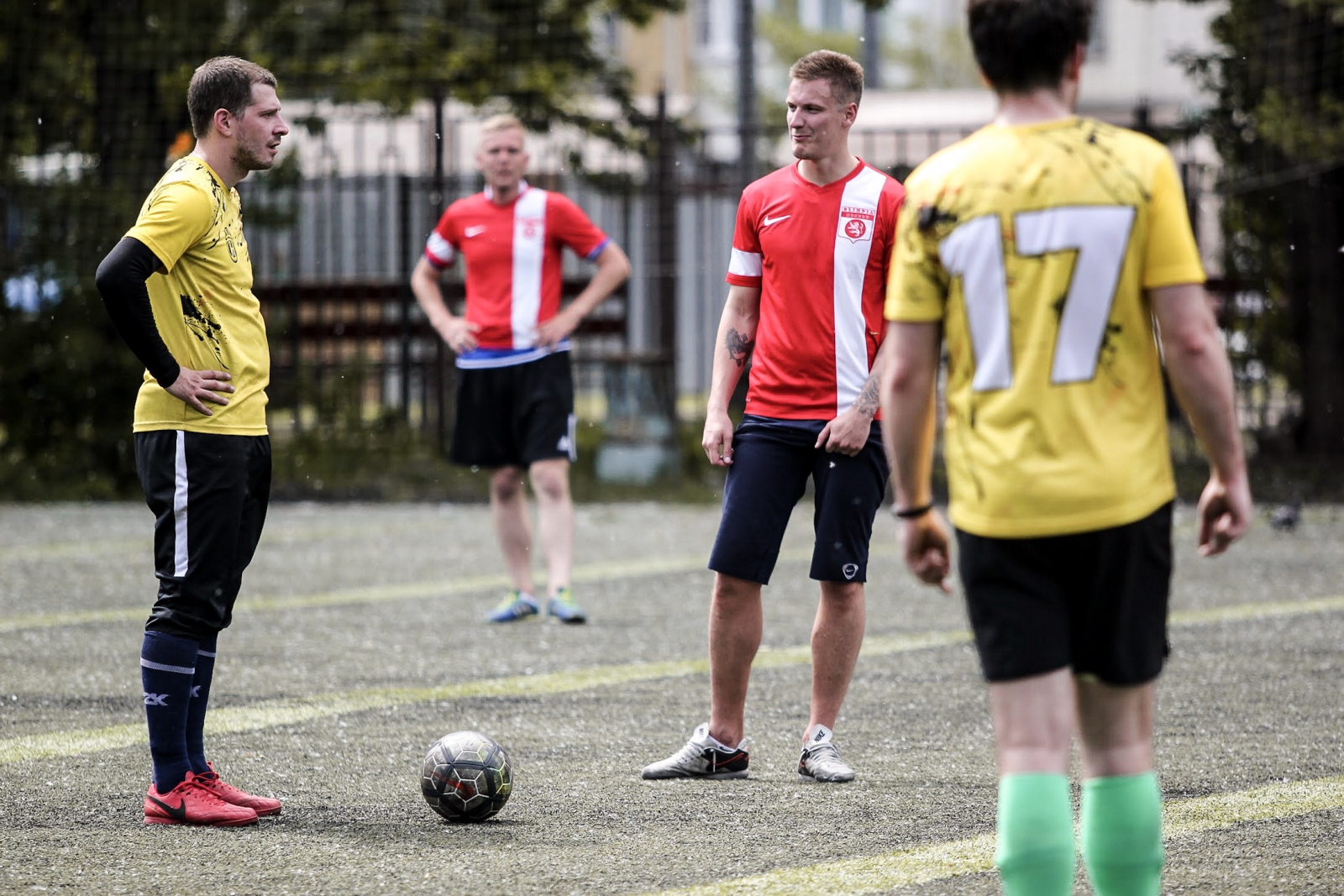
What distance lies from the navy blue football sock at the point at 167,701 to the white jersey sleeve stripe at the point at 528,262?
4.01 m

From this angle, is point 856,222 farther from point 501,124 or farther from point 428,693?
point 501,124

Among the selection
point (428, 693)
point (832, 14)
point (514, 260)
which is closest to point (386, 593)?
point (514, 260)

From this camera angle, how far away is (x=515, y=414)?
844 cm

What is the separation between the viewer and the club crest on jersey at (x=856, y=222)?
5051 mm

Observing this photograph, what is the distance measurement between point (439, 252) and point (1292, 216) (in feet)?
28.0

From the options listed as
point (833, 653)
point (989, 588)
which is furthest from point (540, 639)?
point (989, 588)

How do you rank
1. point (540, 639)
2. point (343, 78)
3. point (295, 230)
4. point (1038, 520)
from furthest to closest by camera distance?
point (343, 78)
point (295, 230)
point (540, 639)
point (1038, 520)

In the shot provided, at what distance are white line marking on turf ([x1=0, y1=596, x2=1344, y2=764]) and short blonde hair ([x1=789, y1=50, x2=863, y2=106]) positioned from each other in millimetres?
2561

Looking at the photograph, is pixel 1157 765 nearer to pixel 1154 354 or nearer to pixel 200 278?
pixel 1154 354

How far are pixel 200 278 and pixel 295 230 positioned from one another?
11004 mm

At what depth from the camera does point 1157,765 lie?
5141 mm

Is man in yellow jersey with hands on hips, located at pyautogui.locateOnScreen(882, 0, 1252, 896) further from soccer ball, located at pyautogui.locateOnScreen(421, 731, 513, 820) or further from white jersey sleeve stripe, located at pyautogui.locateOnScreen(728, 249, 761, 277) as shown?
white jersey sleeve stripe, located at pyautogui.locateOnScreen(728, 249, 761, 277)

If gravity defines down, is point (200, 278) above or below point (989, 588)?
above

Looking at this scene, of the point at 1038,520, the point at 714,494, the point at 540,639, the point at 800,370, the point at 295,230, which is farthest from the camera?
the point at 295,230
